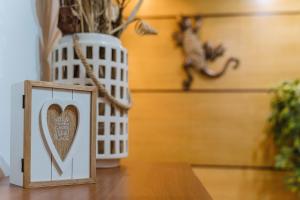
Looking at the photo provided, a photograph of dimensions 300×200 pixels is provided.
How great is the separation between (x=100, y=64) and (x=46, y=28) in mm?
261

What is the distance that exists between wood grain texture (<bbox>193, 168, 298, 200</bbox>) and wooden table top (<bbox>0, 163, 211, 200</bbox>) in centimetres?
138

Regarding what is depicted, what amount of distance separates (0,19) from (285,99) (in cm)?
156

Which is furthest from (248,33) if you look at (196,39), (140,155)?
(140,155)

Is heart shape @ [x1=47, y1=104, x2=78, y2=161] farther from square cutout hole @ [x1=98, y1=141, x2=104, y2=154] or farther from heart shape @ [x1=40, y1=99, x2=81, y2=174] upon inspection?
square cutout hole @ [x1=98, y1=141, x2=104, y2=154]

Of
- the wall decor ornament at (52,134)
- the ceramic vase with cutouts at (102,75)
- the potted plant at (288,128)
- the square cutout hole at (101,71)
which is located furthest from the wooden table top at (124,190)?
the potted plant at (288,128)

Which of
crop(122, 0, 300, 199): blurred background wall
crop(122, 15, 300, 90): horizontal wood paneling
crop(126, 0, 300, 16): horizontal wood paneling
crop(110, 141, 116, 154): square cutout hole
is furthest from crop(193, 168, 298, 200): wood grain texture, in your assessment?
crop(110, 141, 116, 154): square cutout hole

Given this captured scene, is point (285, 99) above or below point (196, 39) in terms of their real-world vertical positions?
below

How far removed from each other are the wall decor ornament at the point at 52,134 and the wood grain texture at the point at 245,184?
145cm

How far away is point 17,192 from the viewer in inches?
16.1

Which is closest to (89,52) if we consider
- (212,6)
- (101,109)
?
(101,109)

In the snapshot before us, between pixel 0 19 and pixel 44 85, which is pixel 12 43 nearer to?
pixel 0 19

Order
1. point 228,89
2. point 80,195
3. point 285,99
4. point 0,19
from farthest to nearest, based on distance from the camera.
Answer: point 228,89 < point 285,99 < point 0,19 < point 80,195

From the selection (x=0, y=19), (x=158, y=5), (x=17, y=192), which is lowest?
(x=17, y=192)

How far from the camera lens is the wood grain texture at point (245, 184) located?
182cm
